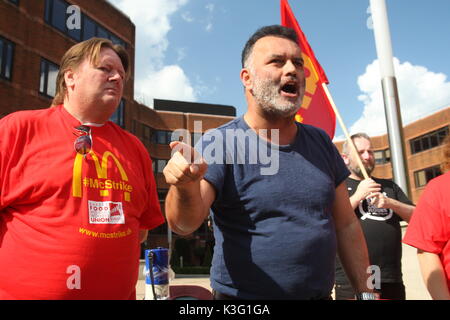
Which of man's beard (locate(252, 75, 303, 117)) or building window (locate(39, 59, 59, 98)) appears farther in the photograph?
building window (locate(39, 59, 59, 98))

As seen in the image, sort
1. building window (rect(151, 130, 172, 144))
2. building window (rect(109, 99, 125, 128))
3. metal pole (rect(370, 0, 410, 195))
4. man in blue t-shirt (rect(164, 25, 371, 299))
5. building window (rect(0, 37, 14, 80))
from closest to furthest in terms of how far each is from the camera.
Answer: man in blue t-shirt (rect(164, 25, 371, 299)) → metal pole (rect(370, 0, 410, 195)) → building window (rect(0, 37, 14, 80)) → building window (rect(109, 99, 125, 128)) → building window (rect(151, 130, 172, 144))

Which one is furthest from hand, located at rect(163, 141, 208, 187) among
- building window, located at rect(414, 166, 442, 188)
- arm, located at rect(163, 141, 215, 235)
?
→ building window, located at rect(414, 166, 442, 188)

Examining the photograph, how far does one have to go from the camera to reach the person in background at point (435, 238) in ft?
6.53

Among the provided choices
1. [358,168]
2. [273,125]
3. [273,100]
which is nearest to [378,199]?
[358,168]

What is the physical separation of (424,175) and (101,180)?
122 feet

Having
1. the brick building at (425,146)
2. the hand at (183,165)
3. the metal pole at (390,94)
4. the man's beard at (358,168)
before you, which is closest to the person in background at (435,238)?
the hand at (183,165)

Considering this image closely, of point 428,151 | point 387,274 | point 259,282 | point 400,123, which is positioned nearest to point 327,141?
point 259,282

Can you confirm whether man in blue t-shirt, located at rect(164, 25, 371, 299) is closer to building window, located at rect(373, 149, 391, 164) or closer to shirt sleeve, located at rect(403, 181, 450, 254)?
shirt sleeve, located at rect(403, 181, 450, 254)

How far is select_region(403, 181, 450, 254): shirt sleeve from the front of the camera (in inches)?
79.2

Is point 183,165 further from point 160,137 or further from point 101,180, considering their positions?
point 160,137

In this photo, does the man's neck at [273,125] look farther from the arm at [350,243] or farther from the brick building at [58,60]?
the brick building at [58,60]

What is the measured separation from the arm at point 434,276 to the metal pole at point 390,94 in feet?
16.0

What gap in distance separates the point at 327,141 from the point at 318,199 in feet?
1.62
